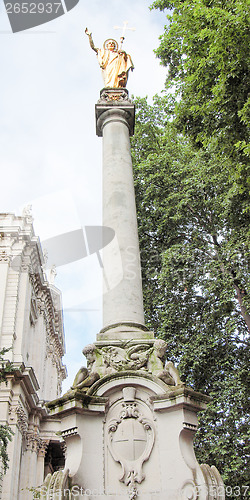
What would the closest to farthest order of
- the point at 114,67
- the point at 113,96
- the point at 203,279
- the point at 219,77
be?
the point at 219,77 < the point at 113,96 < the point at 114,67 < the point at 203,279

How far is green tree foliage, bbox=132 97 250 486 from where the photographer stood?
12727mm

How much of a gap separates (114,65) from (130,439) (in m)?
8.44

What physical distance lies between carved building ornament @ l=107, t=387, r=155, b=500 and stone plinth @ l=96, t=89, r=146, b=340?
46.3 inches

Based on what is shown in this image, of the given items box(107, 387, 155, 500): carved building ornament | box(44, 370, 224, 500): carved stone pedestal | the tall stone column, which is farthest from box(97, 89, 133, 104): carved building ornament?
box(107, 387, 155, 500): carved building ornament

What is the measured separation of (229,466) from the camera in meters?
12.3

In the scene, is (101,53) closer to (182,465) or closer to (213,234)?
(213,234)

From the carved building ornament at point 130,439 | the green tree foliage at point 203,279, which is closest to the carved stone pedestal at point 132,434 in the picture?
the carved building ornament at point 130,439

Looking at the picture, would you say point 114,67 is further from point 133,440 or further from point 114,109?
point 133,440

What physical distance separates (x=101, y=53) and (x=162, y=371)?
26.7 feet

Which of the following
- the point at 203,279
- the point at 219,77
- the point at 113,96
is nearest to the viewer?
the point at 219,77

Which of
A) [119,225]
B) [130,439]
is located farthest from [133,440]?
[119,225]

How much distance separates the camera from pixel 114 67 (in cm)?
1119

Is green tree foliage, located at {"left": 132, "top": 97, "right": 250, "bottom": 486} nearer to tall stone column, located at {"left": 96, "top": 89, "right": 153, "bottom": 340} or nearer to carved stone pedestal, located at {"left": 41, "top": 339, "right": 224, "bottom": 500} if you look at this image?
tall stone column, located at {"left": 96, "top": 89, "right": 153, "bottom": 340}

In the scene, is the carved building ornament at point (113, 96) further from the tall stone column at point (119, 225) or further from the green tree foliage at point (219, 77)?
the green tree foliage at point (219, 77)
